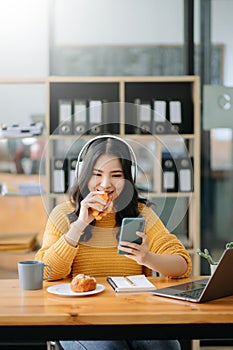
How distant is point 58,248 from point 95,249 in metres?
0.16

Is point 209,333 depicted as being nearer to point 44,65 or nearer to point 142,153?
point 142,153

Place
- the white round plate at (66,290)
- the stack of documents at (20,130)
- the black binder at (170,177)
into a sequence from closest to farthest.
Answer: the white round plate at (66,290) < the black binder at (170,177) < the stack of documents at (20,130)

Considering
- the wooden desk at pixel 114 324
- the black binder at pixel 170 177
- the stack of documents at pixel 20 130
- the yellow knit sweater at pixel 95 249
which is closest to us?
the wooden desk at pixel 114 324

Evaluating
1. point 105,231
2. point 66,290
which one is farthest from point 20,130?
point 66,290

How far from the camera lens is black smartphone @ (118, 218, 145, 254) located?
201cm

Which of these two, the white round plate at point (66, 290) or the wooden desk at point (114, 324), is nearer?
the wooden desk at point (114, 324)

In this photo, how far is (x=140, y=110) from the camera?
2.11 m

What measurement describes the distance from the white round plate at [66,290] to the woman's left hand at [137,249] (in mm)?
146

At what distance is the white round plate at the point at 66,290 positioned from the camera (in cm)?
190

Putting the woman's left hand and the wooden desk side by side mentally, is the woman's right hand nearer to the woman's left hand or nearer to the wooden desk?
the woman's left hand

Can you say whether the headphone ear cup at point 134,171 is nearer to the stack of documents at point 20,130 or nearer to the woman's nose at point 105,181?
the woman's nose at point 105,181

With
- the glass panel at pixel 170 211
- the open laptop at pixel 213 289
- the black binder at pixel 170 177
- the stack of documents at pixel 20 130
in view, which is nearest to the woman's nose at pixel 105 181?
the glass panel at pixel 170 211

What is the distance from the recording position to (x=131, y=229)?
6.68 ft

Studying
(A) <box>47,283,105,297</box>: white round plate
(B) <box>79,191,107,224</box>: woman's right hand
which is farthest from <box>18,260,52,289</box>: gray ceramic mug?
(B) <box>79,191,107,224</box>: woman's right hand
